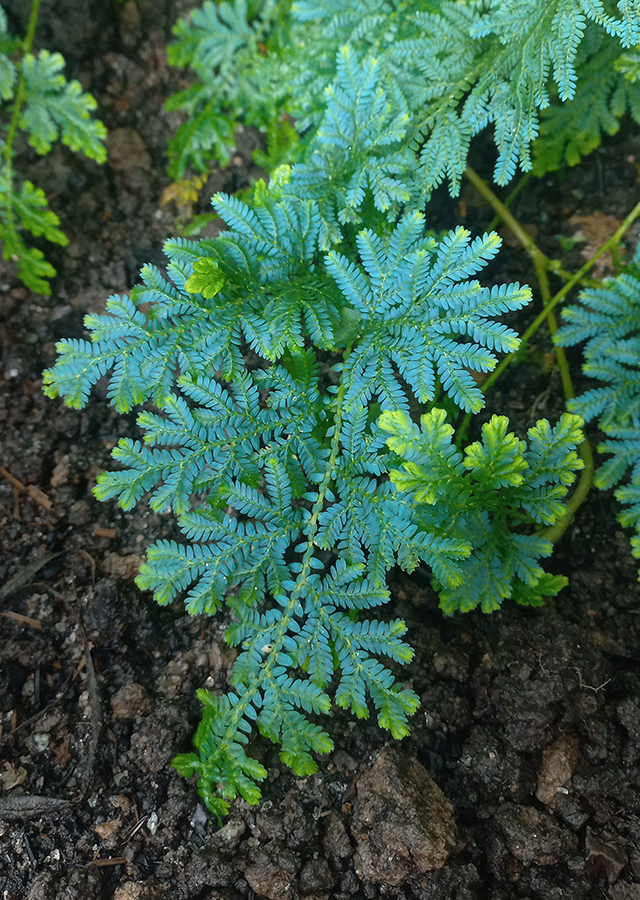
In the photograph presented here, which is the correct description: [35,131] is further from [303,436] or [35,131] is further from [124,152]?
[303,436]

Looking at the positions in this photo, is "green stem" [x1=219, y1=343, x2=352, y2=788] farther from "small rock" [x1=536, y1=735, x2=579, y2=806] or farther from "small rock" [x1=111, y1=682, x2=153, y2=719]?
"small rock" [x1=536, y1=735, x2=579, y2=806]

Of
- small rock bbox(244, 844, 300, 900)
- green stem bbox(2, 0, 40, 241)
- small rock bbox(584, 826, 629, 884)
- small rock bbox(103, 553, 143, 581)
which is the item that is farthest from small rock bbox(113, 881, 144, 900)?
green stem bbox(2, 0, 40, 241)

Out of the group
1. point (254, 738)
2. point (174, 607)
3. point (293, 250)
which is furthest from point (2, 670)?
point (293, 250)

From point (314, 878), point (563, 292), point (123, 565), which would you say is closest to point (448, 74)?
point (563, 292)

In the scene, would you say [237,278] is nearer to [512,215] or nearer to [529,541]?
[529,541]

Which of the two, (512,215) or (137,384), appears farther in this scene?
(512,215)
